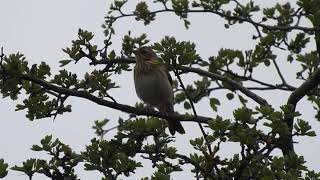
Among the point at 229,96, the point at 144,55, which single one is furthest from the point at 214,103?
the point at 144,55

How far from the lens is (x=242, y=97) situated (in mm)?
9477

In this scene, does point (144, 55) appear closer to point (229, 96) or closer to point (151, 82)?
point (151, 82)

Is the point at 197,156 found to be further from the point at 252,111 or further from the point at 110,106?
the point at 110,106

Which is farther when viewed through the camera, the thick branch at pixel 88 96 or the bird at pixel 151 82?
the bird at pixel 151 82

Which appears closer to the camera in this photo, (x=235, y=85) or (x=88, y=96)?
(x=88, y=96)

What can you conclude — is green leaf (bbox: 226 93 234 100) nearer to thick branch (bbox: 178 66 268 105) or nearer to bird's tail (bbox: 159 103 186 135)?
bird's tail (bbox: 159 103 186 135)

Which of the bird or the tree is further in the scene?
the bird

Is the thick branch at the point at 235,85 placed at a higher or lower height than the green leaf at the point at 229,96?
lower

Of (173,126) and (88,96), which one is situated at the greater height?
(173,126)

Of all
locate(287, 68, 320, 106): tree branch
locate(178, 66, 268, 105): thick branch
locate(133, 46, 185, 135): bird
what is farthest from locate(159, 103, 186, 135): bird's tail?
locate(287, 68, 320, 106): tree branch

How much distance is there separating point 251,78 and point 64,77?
9.71 feet

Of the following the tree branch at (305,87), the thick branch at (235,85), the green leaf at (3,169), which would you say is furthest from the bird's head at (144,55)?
the green leaf at (3,169)

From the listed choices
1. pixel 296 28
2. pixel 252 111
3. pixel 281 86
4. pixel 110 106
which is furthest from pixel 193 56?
pixel 281 86

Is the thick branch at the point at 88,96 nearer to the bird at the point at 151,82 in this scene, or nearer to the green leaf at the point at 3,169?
the green leaf at the point at 3,169
